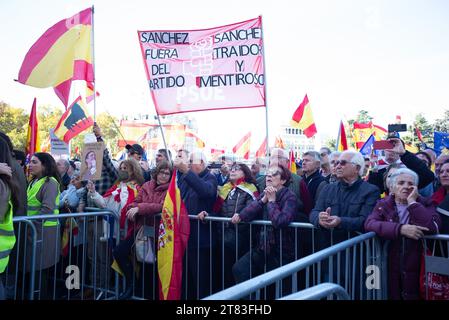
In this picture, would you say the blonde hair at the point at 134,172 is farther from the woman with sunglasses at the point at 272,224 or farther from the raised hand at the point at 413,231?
the raised hand at the point at 413,231

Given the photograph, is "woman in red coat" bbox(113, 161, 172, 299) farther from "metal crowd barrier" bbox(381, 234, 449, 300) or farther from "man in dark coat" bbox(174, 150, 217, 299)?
"metal crowd barrier" bbox(381, 234, 449, 300)

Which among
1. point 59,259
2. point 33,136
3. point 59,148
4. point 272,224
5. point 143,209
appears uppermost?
point 33,136

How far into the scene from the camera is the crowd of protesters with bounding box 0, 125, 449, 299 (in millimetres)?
3422

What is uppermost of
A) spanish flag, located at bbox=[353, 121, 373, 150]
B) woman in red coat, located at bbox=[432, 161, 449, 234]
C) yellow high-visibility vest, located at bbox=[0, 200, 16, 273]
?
spanish flag, located at bbox=[353, 121, 373, 150]

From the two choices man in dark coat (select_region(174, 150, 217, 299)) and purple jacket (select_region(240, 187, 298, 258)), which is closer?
purple jacket (select_region(240, 187, 298, 258))

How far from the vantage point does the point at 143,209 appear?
493 cm

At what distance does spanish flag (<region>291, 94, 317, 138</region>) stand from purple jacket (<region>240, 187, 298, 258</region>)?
682cm

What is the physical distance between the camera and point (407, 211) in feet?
11.7

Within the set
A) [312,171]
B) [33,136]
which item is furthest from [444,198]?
[33,136]

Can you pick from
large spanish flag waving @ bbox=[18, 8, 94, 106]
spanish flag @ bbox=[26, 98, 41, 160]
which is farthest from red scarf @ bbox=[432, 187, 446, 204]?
spanish flag @ bbox=[26, 98, 41, 160]

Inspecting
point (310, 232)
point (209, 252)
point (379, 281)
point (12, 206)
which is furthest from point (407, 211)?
point (12, 206)

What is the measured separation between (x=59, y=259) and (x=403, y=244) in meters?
4.09

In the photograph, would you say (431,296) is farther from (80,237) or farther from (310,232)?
(80,237)

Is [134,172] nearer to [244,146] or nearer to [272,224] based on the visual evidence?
[272,224]
